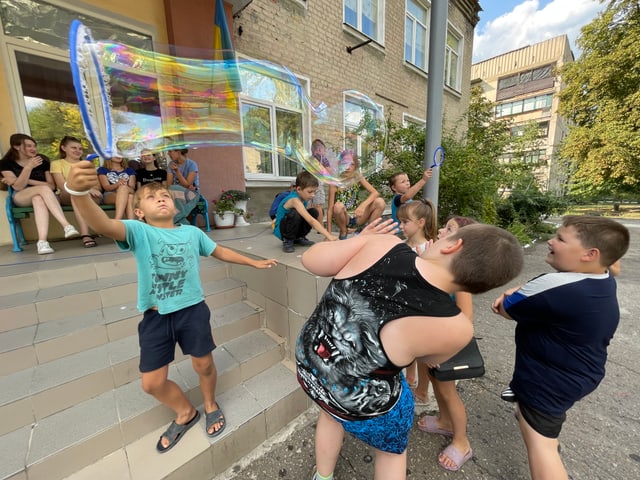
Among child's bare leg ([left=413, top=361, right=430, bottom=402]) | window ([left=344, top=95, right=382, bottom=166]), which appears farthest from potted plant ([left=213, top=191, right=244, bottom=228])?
child's bare leg ([left=413, top=361, right=430, bottom=402])

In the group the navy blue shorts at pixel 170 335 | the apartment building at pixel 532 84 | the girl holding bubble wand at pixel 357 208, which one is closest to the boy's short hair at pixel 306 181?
the girl holding bubble wand at pixel 357 208

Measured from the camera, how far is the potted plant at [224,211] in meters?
5.29

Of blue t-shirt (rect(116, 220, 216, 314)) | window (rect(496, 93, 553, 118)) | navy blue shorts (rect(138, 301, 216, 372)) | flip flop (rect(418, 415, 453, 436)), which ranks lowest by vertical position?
flip flop (rect(418, 415, 453, 436))

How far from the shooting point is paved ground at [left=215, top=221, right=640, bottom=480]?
173 cm

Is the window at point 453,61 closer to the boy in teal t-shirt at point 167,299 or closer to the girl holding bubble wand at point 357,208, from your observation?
the girl holding bubble wand at point 357,208

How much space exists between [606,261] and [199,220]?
5.60 m

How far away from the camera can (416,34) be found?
1038cm

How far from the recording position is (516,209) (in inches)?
349

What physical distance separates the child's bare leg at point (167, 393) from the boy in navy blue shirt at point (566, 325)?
2.00 metres

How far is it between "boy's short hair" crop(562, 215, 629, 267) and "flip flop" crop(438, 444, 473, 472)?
139 cm

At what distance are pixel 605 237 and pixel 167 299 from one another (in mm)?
2279

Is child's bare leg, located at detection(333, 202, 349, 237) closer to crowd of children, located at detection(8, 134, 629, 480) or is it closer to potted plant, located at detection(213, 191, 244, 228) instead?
crowd of children, located at detection(8, 134, 629, 480)

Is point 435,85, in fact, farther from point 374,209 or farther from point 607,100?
point 607,100

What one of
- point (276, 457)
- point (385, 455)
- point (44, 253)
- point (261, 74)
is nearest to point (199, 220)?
point (44, 253)
